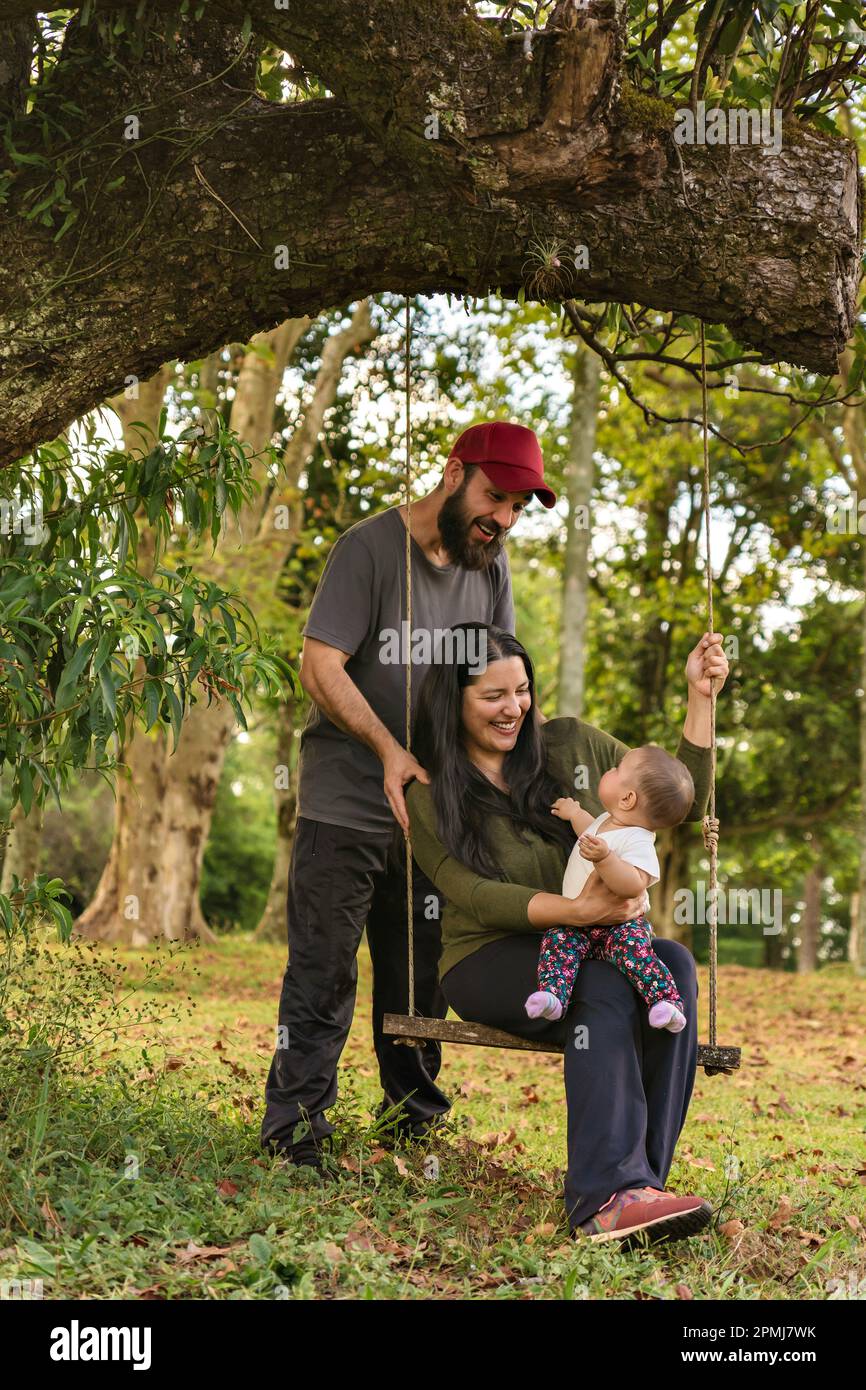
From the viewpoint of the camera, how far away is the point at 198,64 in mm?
4047

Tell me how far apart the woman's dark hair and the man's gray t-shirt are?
8.1 inches

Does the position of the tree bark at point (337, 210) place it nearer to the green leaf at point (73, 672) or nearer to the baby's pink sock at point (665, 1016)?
the green leaf at point (73, 672)

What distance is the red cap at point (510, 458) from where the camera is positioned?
14.4 feet

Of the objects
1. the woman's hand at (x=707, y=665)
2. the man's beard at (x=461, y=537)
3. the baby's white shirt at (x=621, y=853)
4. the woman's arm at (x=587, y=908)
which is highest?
the man's beard at (x=461, y=537)

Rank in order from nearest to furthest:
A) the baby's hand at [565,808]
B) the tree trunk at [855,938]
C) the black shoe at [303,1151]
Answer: the baby's hand at [565,808] → the black shoe at [303,1151] → the tree trunk at [855,938]

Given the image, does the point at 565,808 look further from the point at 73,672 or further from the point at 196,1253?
the point at 196,1253

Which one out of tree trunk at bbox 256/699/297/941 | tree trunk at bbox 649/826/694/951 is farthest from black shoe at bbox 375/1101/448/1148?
tree trunk at bbox 649/826/694/951

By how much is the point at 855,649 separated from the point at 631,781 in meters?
15.0

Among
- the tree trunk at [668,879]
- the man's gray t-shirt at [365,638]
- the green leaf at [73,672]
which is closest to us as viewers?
the green leaf at [73,672]

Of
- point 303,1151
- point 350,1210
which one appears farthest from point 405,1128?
point 350,1210

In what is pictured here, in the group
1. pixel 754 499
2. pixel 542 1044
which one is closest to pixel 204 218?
pixel 542 1044

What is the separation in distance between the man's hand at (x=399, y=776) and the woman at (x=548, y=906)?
0.05m

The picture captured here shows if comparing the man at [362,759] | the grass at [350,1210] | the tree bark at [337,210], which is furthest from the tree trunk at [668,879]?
the tree bark at [337,210]
